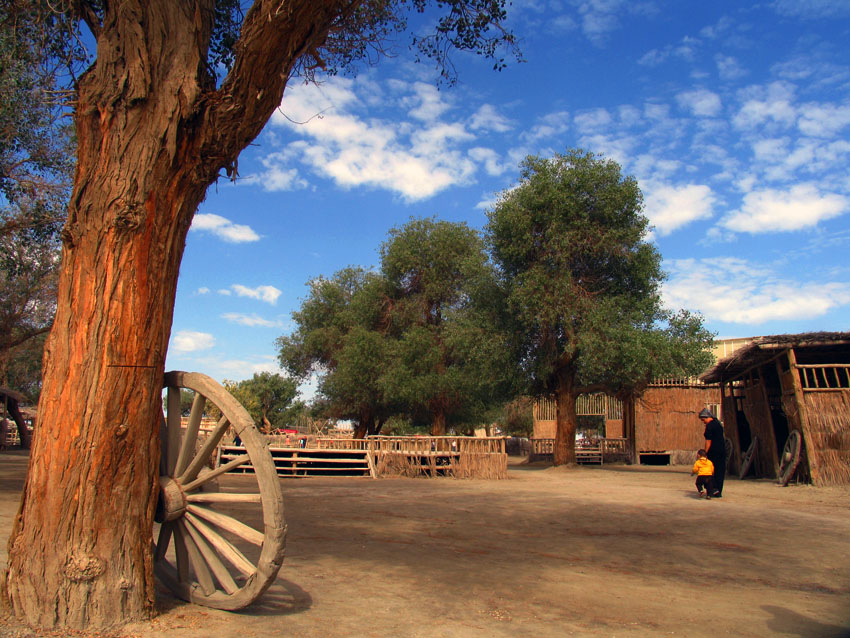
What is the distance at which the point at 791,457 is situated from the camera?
46.0 ft

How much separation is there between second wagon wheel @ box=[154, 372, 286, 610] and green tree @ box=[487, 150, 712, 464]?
1591cm

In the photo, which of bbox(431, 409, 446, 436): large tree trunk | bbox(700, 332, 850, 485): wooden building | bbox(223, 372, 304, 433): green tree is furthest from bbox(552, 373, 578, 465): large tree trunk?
bbox(223, 372, 304, 433): green tree

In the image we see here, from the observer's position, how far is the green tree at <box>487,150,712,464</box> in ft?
62.4

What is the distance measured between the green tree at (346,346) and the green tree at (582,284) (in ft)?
32.7

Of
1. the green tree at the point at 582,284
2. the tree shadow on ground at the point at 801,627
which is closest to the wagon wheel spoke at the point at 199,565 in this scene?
the tree shadow on ground at the point at 801,627

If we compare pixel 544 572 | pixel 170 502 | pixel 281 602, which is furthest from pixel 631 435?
pixel 170 502

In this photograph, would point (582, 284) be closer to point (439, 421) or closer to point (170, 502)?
point (439, 421)

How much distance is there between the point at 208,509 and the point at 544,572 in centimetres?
308

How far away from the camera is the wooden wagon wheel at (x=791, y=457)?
1365 cm

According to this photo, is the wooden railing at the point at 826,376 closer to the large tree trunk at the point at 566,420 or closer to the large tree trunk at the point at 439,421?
the large tree trunk at the point at 566,420

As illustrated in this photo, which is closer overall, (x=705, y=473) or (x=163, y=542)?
(x=163, y=542)

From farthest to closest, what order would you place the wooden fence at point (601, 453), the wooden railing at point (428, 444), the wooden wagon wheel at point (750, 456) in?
1. the wooden fence at point (601, 453)
2. the wooden railing at point (428, 444)
3. the wooden wagon wheel at point (750, 456)

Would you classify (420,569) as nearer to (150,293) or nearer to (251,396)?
(150,293)

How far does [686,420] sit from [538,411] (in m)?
11.9
